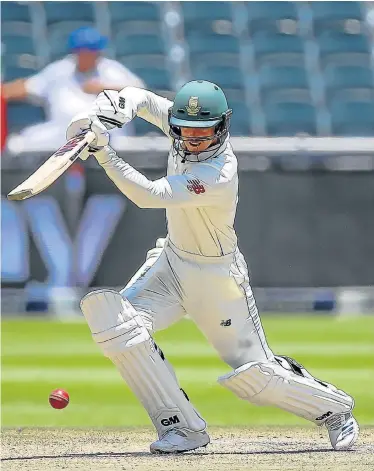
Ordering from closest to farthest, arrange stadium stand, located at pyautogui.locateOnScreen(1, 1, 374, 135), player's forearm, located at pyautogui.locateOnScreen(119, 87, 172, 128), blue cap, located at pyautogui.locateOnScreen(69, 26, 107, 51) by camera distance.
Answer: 1. player's forearm, located at pyautogui.locateOnScreen(119, 87, 172, 128)
2. blue cap, located at pyautogui.locateOnScreen(69, 26, 107, 51)
3. stadium stand, located at pyautogui.locateOnScreen(1, 1, 374, 135)

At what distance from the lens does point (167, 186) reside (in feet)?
17.8

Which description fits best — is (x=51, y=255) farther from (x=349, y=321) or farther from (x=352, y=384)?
(x=352, y=384)

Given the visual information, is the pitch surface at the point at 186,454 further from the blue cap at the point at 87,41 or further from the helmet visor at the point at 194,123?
the blue cap at the point at 87,41

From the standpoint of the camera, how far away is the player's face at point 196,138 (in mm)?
5625

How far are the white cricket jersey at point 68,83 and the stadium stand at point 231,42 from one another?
188 cm

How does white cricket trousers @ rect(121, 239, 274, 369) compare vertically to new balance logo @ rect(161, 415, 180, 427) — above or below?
above

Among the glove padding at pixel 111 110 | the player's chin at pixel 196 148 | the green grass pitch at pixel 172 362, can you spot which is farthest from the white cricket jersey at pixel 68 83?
the player's chin at pixel 196 148

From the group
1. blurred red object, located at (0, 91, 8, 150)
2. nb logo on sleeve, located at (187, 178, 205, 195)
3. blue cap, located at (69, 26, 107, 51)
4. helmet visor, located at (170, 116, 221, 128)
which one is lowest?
blurred red object, located at (0, 91, 8, 150)

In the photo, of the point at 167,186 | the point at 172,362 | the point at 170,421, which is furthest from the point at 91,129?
the point at 172,362

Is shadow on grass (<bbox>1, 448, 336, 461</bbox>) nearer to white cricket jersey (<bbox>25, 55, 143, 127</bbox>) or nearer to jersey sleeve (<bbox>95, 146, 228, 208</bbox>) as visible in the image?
jersey sleeve (<bbox>95, 146, 228, 208</bbox>)

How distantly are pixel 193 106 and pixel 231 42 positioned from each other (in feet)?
28.3

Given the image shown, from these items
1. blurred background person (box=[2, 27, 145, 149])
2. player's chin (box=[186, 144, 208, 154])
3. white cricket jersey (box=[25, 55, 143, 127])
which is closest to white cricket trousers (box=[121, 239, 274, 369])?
player's chin (box=[186, 144, 208, 154])

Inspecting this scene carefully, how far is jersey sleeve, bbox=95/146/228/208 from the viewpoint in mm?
5348

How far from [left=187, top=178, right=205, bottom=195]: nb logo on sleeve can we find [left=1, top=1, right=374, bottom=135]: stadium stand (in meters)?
8.35
